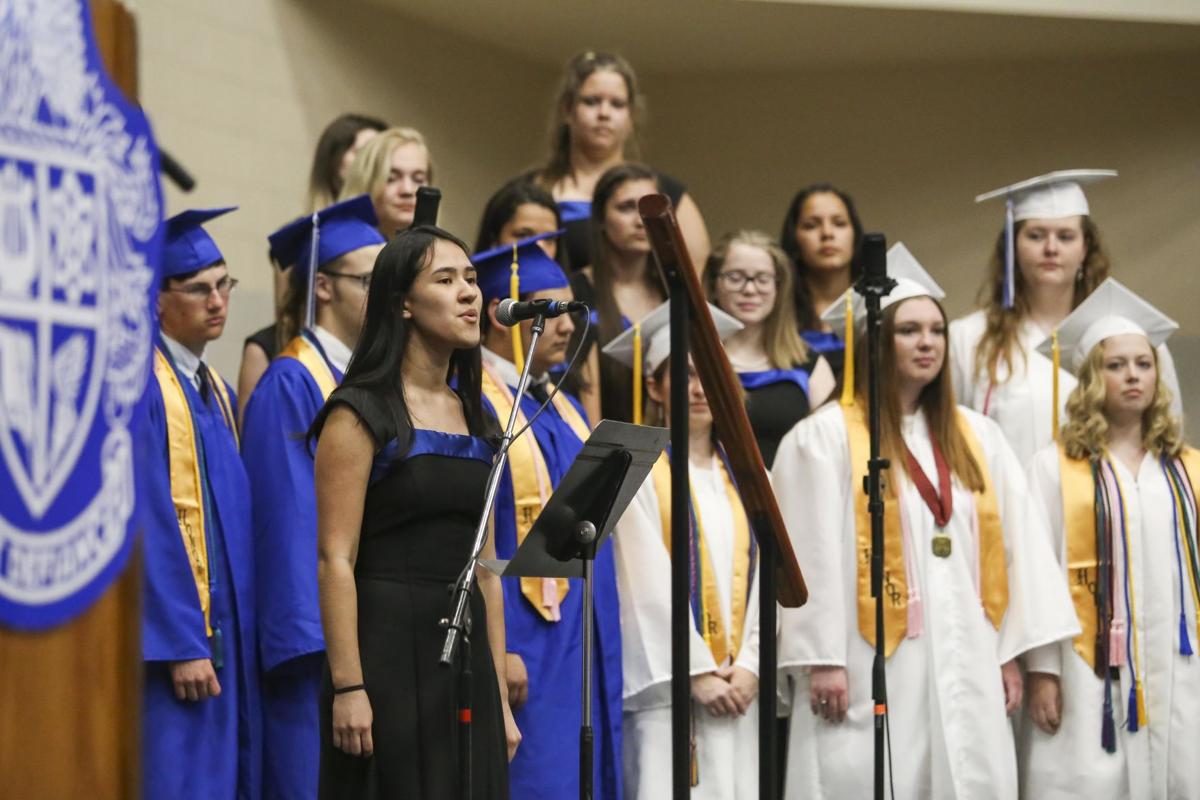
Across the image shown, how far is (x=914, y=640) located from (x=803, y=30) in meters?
3.80

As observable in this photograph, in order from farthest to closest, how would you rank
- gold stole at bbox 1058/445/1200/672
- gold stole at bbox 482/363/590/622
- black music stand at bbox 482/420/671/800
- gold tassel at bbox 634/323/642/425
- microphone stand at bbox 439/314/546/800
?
1. gold stole at bbox 1058/445/1200/672
2. gold tassel at bbox 634/323/642/425
3. gold stole at bbox 482/363/590/622
4. black music stand at bbox 482/420/671/800
5. microphone stand at bbox 439/314/546/800

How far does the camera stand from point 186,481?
11.5ft

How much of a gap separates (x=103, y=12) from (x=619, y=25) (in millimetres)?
6319

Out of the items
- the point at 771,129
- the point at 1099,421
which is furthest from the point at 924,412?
the point at 771,129

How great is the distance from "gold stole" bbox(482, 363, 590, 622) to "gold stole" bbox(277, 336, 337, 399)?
1.41ft

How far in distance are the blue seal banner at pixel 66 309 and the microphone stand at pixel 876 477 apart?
2.74 metres

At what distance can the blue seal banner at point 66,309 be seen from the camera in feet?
3.66

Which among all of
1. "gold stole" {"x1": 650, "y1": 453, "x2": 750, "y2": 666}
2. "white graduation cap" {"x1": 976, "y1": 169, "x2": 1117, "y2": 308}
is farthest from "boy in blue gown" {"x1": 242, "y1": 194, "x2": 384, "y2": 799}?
"white graduation cap" {"x1": 976, "y1": 169, "x2": 1117, "y2": 308}

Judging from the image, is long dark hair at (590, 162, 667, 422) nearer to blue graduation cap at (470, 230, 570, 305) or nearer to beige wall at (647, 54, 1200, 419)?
blue graduation cap at (470, 230, 570, 305)

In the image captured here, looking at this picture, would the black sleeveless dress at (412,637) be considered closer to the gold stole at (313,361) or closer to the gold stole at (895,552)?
the gold stole at (313,361)

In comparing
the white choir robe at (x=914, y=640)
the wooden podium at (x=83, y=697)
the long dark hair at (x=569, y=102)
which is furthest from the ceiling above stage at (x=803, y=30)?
the wooden podium at (x=83, y=697)

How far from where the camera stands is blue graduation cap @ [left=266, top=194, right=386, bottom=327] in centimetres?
404

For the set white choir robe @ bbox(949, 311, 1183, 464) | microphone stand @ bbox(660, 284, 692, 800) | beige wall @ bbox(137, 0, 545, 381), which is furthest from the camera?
beige wall @ bbox(137, 0, 545, 381)

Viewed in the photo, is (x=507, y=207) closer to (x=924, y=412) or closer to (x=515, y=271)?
(x=515, y=271)
